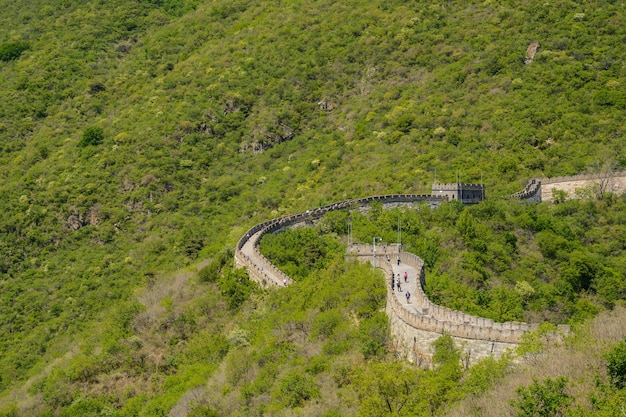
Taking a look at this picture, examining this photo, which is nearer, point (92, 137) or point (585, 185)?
point (585, 185)

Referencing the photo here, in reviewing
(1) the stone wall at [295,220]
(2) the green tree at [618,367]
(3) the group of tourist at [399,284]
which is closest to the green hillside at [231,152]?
(3) the group of tourist at [399,284]

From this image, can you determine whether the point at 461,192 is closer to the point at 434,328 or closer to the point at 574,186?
the point at 574,186

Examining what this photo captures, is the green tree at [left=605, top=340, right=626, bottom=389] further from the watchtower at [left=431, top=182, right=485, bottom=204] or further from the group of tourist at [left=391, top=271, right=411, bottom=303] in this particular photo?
the watchtower at [left=431, top=182, right=485, bottom=204]

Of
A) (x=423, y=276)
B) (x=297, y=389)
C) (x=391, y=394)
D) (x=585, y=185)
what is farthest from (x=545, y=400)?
(x=585, y=185)

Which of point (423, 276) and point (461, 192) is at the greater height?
point (423, 276)

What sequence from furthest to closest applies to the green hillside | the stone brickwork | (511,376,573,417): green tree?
the green hillside
the stone brickwork
(511,376,573,417): green tree

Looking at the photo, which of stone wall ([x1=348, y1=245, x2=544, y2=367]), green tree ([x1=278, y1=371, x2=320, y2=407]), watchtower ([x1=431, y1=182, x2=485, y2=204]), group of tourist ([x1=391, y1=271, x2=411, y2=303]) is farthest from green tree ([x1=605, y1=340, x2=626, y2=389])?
watchtower ([x1=431, y1=182, x2=485, y2=204])

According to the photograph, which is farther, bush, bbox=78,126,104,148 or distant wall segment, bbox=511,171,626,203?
bush, bbox=78,126,104,148

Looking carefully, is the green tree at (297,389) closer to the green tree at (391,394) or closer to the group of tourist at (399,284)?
the green tree at (391,394)
